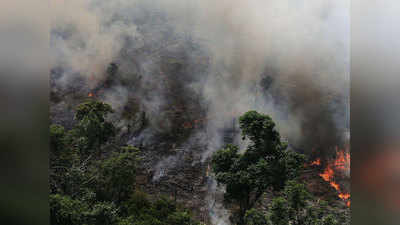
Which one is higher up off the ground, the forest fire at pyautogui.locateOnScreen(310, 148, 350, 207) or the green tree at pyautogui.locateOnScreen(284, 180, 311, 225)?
the forest fire at pyautogui.locateOnScreen(310, 148, 350, 207)

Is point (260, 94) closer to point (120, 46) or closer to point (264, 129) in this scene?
point (264, 129)

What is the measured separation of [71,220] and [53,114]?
957mm

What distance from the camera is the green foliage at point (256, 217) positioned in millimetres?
2594

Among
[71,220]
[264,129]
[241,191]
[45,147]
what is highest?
[264,129]

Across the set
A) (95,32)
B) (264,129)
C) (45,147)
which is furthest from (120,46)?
(264,129)

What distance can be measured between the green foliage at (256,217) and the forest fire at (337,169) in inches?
25.0

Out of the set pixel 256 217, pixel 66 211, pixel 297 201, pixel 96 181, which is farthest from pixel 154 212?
pixel 297 201

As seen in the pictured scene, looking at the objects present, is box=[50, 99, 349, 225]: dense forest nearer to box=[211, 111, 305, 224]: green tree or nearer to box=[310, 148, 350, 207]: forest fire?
box=[211, 111, 305, 224]: green tree

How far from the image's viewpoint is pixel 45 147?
2.58m

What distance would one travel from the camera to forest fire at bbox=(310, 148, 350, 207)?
2562 mm

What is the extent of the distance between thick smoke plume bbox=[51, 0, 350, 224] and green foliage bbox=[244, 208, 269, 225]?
0.24 metres

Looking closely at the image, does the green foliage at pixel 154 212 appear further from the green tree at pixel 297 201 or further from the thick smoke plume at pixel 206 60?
the green tree at pixel 297 201

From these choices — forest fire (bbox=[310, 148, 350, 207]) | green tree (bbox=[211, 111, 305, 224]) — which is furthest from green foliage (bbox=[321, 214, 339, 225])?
green tree (bbox=[211, 111, 305, 224])

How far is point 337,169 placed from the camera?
2572 millimetres
